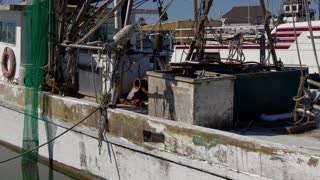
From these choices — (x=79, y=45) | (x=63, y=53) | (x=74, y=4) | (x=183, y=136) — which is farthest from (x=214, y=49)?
(x=183, y=136)

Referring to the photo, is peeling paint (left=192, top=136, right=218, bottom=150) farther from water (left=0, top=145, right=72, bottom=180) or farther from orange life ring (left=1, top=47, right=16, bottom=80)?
orange life ring (left=1, top=47, right=16, bottom=80)

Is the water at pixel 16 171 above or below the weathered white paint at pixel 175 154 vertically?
below

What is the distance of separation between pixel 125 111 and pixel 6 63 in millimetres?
4401

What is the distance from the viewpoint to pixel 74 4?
10.2 m

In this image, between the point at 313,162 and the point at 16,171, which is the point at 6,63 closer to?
the point at 16,171

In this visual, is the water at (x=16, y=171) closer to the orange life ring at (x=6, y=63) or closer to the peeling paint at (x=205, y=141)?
the orange life ring at (x=6, y=63)

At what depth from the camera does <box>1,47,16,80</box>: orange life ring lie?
9828 millimetres

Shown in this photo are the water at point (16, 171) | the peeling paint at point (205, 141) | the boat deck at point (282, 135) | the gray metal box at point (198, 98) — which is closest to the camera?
the boat deck at point (282, 135)

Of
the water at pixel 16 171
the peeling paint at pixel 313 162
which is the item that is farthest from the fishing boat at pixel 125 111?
the water at pixel 16 171

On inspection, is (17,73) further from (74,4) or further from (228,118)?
(228,118)

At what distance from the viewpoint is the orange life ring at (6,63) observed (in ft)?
32.2

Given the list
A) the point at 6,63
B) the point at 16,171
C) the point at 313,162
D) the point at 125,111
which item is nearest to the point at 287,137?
the point at 313,162

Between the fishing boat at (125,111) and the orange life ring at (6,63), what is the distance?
0.08ft

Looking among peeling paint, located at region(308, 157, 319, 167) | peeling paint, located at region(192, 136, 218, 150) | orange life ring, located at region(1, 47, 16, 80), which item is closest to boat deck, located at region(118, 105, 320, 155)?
peeling paint, located at region(308, 157, 319, 167)
